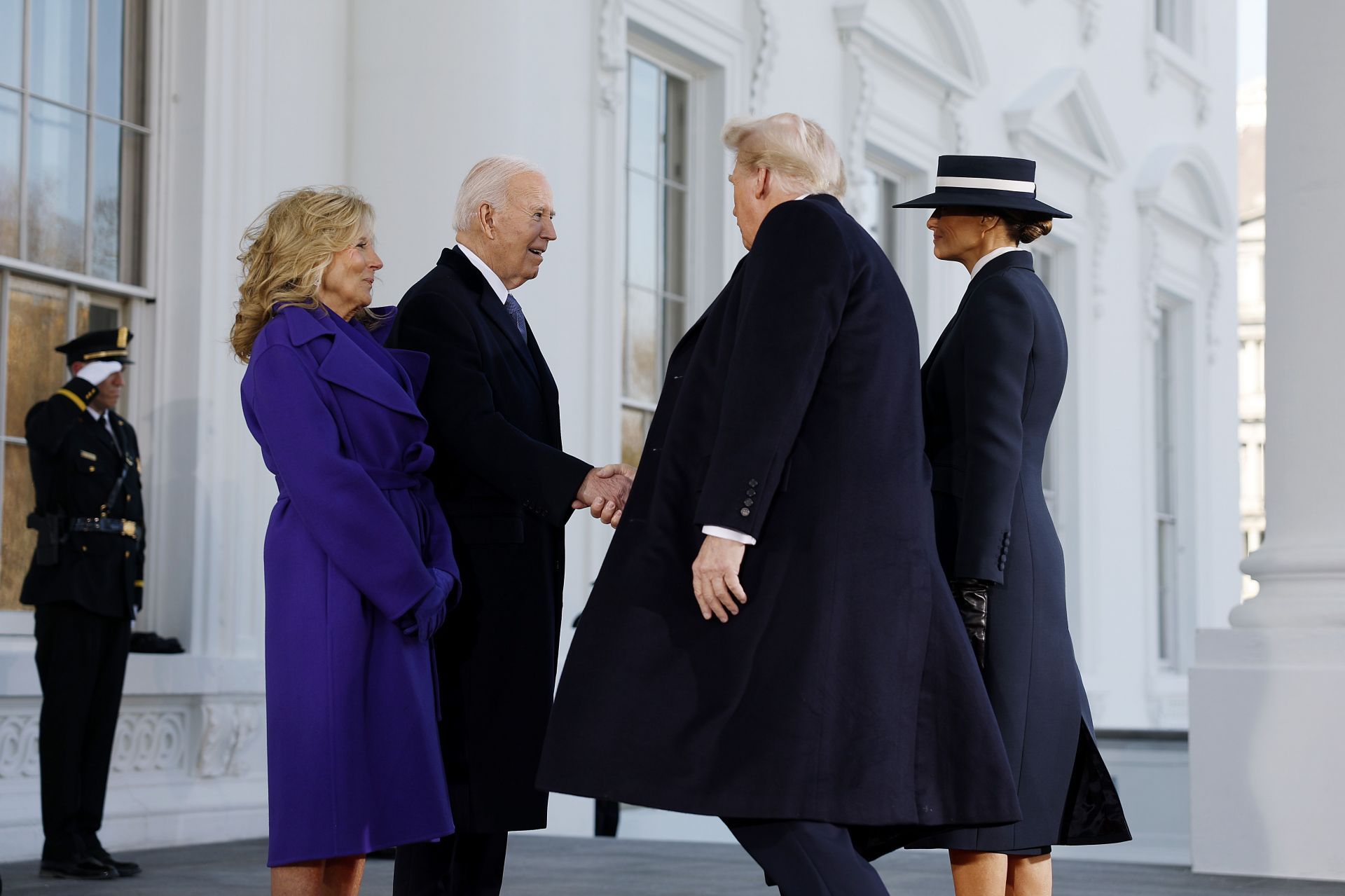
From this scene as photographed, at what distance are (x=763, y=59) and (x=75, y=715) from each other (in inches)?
199

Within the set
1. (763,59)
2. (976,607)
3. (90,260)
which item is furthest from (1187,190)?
(976,607)

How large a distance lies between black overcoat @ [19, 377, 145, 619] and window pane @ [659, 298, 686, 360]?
3.58 meters

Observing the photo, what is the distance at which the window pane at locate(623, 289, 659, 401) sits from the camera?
8.27 m

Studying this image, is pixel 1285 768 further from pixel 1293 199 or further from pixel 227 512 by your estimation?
pixel 227 512

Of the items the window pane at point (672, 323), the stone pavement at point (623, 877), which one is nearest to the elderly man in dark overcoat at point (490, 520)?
the stone pavement at point (623, 877)

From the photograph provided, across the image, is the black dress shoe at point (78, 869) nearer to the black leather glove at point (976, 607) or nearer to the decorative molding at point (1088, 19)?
the black leather glove at point (976, 607)

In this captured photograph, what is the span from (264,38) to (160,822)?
2.91 meters

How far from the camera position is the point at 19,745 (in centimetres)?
554

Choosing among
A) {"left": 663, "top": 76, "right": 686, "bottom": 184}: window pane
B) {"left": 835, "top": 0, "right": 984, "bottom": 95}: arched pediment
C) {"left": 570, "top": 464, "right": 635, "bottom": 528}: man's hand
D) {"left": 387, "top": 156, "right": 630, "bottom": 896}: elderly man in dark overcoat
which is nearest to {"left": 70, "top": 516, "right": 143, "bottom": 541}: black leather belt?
{"left": 387, "top": 156, "right": 630, "bottom": 896}: elderly man in dark overcoat

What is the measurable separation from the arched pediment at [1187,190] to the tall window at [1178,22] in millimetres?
1022

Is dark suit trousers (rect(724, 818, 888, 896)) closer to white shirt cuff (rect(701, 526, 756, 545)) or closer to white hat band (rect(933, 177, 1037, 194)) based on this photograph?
white shirt cuff (rect(701, 526, 756, 545))

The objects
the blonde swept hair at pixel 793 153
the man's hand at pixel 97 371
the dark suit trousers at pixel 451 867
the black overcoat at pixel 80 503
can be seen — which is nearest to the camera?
the blonde swept hair at pixel 793 153

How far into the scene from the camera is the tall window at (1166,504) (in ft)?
46.0

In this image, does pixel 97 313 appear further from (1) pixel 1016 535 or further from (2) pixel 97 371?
(1) pixel 1016 535
